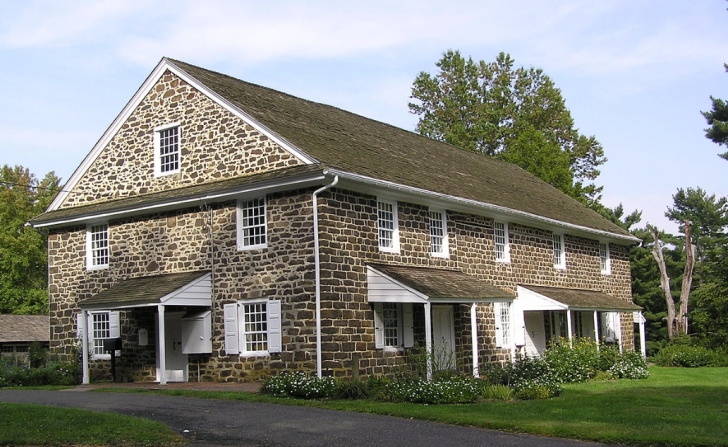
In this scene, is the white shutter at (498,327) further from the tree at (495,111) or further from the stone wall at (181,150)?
the tree at (495,111)

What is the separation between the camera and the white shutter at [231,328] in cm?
1973

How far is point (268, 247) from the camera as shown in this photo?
19406 millimetres

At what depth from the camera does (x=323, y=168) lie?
18.0m

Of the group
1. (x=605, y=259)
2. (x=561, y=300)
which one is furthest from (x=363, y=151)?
(x=605, y=259)

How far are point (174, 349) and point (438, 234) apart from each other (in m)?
7.71

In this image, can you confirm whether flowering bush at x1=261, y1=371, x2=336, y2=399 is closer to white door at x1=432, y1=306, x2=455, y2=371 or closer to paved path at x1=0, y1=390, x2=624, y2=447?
paved path at x1=0, y1=390, x2=624, y2=447

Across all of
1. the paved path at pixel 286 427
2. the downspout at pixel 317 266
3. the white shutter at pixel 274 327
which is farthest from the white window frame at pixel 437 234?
the paved path at pixel 286 427

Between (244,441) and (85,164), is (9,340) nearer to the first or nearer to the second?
(85,164)

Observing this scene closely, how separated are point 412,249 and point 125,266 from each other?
789 cm

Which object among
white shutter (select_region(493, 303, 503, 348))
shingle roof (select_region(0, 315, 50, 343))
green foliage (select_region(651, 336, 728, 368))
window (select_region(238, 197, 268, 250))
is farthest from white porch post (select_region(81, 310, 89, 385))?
green foliage (select_region(651, 336, 728, 368))

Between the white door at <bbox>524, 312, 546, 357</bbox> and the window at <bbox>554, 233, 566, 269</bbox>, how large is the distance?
86.4 inches

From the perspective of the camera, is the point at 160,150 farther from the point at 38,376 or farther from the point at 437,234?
the point at 437,234

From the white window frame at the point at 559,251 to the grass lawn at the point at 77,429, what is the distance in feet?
63.3

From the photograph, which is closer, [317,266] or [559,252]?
[317,266]
